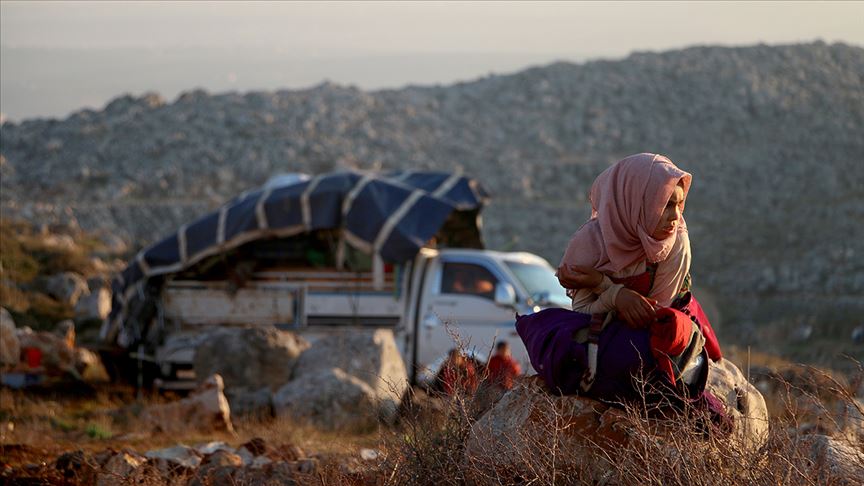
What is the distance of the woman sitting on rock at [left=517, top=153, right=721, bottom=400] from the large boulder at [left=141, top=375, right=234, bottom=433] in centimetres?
678

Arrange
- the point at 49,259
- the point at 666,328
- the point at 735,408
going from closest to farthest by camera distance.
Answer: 1. the point at 666,328
2. the point at 735,408
3. the point at 49,259

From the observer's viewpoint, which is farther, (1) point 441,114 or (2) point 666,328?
(1) point 441,114

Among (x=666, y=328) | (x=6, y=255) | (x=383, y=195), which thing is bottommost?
(x=6, y=255)

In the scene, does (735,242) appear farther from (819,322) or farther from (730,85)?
(730,85)

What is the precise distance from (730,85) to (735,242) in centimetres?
1867

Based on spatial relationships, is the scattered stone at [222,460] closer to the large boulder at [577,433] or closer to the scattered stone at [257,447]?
the scattered stone at [257,447]

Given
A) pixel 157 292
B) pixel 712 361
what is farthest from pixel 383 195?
pixel 712 361

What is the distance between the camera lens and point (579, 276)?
462 centimetres

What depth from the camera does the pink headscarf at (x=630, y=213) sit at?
4.45m

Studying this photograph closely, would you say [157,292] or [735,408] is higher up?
[735,408]

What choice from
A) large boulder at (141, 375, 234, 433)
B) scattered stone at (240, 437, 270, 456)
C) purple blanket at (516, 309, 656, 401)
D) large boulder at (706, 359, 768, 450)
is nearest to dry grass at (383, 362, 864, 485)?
purple blanket at (516, 309, 656, 401)

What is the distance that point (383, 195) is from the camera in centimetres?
1451

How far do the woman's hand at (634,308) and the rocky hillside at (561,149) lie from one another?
24.9 m

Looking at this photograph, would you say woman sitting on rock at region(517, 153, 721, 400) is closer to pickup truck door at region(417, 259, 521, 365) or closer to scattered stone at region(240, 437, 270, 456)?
scattered stone at region(240, 437, 270, 456)
